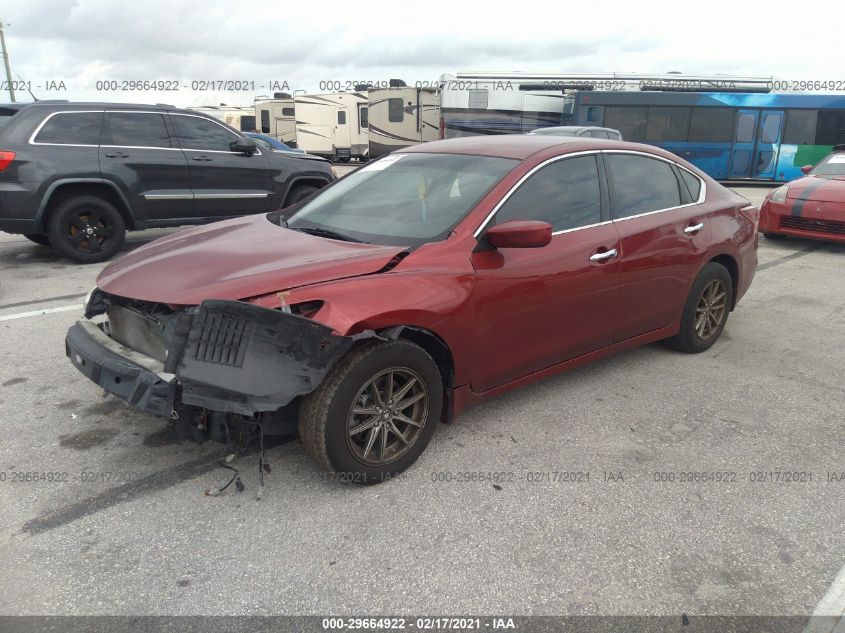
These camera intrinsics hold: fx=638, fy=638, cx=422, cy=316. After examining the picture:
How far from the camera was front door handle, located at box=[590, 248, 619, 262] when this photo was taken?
3.70 m

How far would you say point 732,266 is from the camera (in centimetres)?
489

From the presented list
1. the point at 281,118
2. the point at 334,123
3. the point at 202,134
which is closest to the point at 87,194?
the point at 202,134

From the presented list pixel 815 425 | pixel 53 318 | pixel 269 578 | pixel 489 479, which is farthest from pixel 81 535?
pixel 815 425

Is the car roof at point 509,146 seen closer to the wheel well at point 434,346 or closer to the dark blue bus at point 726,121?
the wheel well at point 434,346

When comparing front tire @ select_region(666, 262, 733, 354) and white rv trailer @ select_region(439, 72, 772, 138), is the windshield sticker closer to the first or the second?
front tire @ select_region(666, 262, 733, 354)

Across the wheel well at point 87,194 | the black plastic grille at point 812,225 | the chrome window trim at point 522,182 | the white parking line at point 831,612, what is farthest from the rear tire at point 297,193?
the white parking line at point 831,612

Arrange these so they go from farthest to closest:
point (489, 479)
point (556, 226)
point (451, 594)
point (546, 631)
A: point (556, 226) < point (489, 479) < point (451, 594) < point (546, 631)

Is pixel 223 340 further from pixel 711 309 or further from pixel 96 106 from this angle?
pixel 96 106

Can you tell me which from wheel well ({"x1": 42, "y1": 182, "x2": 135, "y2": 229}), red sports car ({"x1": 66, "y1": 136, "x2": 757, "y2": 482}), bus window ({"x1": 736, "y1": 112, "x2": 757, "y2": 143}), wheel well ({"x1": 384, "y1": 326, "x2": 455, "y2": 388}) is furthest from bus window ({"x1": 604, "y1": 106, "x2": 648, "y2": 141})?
wheel well ({"x1": 384, "y1": 326, "x2": 455, "y2": 388})

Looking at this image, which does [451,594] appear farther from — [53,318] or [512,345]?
[53,318]

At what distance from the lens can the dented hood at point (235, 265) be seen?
277 cm

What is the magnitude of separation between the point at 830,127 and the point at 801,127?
843mm

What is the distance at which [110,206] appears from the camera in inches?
297

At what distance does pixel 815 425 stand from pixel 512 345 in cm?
193
